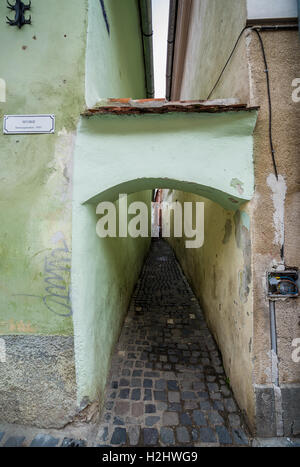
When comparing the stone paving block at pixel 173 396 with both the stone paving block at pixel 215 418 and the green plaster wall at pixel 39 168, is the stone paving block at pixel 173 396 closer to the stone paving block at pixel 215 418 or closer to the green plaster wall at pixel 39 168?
the stone paving block at pixel 215 418

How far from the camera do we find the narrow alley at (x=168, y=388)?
6.70 ft

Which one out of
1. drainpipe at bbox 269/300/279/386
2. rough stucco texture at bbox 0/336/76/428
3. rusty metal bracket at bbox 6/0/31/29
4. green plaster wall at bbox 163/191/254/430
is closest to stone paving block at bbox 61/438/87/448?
rough stucco texture at bbox 0/336/76/428

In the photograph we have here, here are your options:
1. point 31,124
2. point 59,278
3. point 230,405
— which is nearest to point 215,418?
point 230,405

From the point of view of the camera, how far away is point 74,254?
2.00 metres

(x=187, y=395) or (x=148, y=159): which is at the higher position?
(x=148, y=159)

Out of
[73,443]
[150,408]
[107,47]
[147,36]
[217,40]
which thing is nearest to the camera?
[73,443]

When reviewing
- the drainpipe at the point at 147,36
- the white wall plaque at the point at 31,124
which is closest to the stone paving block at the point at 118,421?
the white wall plaque at the point at 31,124

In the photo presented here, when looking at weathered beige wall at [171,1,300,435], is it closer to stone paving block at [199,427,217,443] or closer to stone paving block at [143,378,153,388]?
stone paving block at [199,427,217,443]

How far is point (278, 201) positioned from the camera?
2012 millimetres

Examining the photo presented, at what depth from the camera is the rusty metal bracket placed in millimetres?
2021

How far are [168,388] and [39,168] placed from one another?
323 centimetres

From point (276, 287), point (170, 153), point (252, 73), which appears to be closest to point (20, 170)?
point (170, 153)

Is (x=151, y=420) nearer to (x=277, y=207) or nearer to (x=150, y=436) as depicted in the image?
(x=150, y=436)
